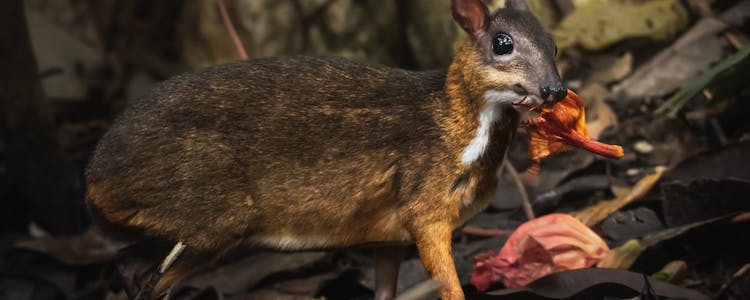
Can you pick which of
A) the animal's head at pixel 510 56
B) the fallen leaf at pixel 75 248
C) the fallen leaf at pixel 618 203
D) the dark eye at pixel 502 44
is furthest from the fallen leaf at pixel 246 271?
the dark eye at pixel 502 44

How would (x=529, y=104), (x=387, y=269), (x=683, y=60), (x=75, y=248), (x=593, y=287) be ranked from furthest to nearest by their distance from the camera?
(x=683, y=60) → (x=75, y=248) → (x=387, y=269) → (x=593, y=287) → (x=529, y=104)

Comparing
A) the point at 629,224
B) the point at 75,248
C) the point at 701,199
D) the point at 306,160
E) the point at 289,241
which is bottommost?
the point at 75,248

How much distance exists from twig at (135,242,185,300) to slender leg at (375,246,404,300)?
2.68 ft

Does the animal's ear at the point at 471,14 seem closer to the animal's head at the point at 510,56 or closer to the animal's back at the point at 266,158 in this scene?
the animal's head at the point at 510,56

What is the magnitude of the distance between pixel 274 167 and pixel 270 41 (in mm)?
2675

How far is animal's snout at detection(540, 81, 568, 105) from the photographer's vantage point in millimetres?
3256

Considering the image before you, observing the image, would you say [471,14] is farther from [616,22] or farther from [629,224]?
[616,22]

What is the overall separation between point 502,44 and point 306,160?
0.81 metres

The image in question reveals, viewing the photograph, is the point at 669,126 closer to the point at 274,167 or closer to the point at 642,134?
the point at 642,134

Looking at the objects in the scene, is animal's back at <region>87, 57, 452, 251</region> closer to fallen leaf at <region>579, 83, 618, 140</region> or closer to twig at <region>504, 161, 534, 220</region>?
twig at <region>504, 161, 534, 220</region>

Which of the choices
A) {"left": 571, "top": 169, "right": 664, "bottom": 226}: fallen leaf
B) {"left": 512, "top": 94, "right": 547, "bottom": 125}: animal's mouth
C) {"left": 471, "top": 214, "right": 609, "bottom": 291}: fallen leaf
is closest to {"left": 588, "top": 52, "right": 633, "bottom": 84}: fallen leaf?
{"left": 571, "top": 169, "right": 664, "bottom": 226}: fallen leaf

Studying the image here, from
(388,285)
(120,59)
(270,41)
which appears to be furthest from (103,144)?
(120,59)

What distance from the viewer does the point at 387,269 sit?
13.3 feet

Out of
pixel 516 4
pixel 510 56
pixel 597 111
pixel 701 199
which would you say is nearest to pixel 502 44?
pixel 510 56
